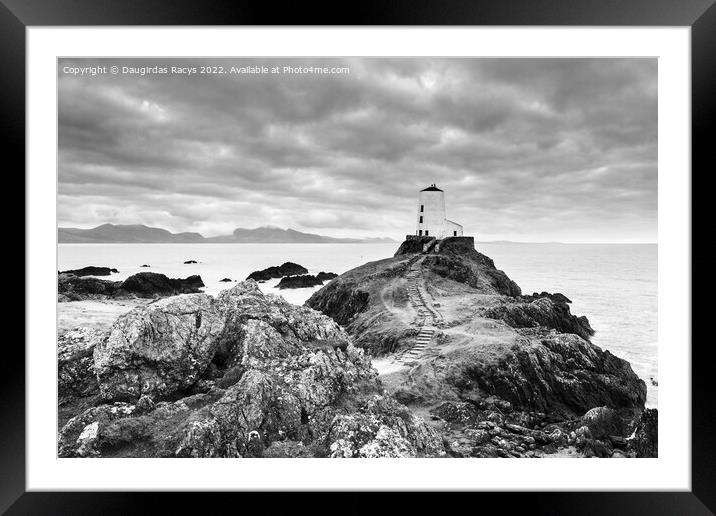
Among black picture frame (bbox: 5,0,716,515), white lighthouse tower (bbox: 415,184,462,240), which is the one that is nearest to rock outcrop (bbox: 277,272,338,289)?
white lighthouse tower (bbox: 415,184,462,240)

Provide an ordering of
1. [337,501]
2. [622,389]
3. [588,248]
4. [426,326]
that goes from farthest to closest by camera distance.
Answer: [426,326]
[588,248]
[622,389]
[337,501]

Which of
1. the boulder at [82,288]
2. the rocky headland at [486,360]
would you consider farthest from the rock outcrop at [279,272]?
the boulder at [82,288]

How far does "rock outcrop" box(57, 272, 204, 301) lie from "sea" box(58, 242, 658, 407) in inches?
6.5

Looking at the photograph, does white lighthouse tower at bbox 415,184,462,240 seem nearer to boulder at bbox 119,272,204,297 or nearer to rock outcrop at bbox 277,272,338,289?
rock outcrop at bbox 277,272,338,289

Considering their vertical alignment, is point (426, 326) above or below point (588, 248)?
below

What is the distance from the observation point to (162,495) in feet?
17.0

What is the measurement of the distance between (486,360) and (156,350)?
24.3ft

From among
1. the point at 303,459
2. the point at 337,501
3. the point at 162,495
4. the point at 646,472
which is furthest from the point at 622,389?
the point at 162,495

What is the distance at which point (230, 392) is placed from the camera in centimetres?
584

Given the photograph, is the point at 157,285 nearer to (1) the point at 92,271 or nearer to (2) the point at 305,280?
(1) the point at 92,271
